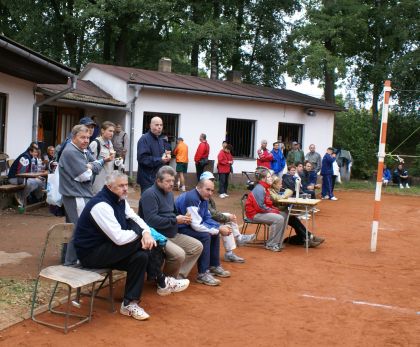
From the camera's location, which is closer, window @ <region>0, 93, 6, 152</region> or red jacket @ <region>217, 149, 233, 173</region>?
window @ <region>0, 93, 6, 152</region>

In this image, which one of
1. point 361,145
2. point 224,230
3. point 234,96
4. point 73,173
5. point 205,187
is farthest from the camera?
point 361,145

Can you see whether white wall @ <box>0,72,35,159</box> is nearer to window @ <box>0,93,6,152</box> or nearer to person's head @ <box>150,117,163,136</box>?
window @ <box>0,93,6,152</box>

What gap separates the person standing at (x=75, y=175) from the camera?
238 inches

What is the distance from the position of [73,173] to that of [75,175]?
0.10 ft

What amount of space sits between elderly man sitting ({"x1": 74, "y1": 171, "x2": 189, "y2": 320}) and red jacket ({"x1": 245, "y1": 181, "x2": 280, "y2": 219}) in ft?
12.2

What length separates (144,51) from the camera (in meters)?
28.3

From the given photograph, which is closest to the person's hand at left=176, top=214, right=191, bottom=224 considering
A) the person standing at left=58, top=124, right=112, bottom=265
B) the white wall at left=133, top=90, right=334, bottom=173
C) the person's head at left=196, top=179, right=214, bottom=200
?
the person's head at left=196, top=179, right=214, bottom=200

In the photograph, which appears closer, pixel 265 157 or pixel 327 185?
pixel 265 157

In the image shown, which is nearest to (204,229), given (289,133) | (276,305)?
(276,305)

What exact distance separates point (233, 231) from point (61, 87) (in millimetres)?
8255

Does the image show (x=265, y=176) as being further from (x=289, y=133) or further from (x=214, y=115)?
(x=289, y=133)

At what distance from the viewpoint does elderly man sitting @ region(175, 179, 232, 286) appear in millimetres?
6492

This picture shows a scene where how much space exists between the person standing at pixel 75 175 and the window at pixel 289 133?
50.7 ft

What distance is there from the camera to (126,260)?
5090 mm
